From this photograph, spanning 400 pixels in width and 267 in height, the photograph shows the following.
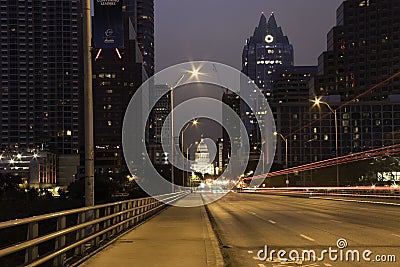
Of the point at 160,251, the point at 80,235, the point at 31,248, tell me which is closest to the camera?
the point at 31,248

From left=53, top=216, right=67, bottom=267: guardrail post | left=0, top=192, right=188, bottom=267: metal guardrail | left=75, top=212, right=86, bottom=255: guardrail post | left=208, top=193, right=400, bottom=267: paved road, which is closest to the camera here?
left=0, top=192, right=188, bottom=267: metal guardrail

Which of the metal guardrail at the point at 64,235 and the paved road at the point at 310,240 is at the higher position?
the metal guardrail at the point at 64,235

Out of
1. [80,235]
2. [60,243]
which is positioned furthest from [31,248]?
[80,235]

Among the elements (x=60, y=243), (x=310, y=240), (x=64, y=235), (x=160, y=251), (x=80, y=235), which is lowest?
(x=310, y=240)

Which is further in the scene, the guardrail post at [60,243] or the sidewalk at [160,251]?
the sidewalk at [160,251]

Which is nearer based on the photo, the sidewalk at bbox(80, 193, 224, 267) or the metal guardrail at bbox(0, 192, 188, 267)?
the metal guardrail at bbox(0, 192, 188, 267)

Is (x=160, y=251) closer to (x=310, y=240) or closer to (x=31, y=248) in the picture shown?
(x=310, y=240)

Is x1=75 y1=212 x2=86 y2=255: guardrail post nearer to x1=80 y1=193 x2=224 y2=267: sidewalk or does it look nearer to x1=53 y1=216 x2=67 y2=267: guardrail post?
x1=80 y1=193 x2=224 y2=267: sidewalk

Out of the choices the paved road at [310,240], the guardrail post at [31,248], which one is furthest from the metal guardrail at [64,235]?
the paved road at [310,240]

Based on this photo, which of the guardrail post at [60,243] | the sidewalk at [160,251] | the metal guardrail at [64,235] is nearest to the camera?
the metal guardrail at [64,235]

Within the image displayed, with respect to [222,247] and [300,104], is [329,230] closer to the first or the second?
[222,247]

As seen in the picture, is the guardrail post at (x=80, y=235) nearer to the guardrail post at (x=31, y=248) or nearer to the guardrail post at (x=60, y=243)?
the guardrail post at (x=60, y=243)

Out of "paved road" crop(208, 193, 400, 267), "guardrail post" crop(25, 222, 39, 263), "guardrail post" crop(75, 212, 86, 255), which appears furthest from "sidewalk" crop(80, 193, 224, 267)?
"guardrail post" crop(25, 222, 39, 263)

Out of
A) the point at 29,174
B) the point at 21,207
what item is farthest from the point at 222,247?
the point at 29,174
